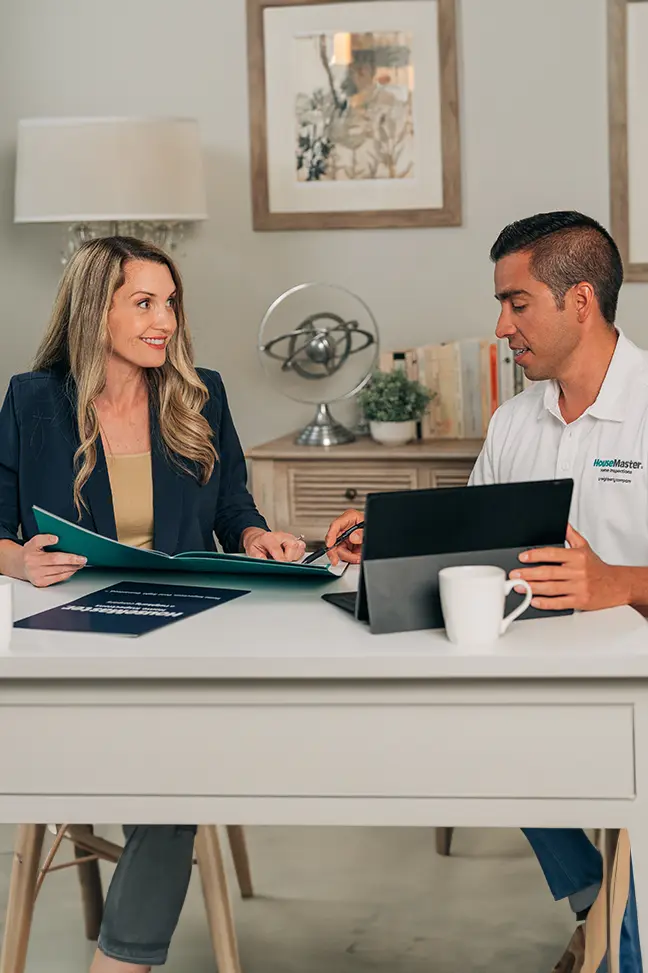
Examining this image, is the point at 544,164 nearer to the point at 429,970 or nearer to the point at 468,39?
the point at 468,39

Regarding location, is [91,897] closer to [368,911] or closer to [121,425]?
[368,911]

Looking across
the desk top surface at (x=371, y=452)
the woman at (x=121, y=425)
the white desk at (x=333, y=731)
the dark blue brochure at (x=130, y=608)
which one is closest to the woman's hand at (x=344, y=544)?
the woman at (x=121, y=425)

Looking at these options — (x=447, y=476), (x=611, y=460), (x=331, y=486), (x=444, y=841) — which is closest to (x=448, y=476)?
(x=447, y=476)

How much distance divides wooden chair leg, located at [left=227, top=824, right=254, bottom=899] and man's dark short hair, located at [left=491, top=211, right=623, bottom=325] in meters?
1.21

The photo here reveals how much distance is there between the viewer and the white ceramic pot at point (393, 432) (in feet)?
11.1

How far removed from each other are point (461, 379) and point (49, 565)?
1.90 meters

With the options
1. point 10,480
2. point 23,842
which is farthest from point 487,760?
point 10,480

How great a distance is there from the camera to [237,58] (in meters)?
3.64

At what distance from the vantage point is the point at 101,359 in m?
2.19

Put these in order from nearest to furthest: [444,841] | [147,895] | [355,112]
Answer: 1. [147,895]
2. [444,841]
3. [355,112]

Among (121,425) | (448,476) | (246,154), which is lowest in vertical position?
(448,476)

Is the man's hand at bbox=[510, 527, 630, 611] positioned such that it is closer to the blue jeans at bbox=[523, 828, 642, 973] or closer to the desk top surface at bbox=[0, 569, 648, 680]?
the desk top surface at bbox=[0, 569, 648, 680]

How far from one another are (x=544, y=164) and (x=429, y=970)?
2.26 metres

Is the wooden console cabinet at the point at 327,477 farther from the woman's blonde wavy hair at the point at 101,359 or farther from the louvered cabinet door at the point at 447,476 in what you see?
the woman's blonde wavy hair at the point at 101,359
